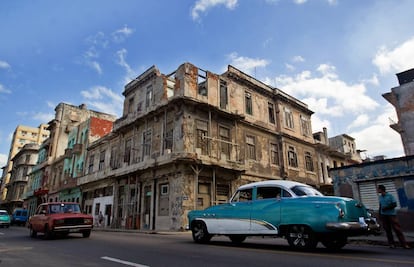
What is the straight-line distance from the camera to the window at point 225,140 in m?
20.4

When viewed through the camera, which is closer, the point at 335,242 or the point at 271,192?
the point at 335,242

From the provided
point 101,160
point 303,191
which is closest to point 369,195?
point 303,191

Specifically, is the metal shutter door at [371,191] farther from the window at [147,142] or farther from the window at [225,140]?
the window at [147,142]

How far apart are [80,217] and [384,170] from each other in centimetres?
1337

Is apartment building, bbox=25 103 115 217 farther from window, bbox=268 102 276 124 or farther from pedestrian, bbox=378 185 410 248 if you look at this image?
pedestrian, bbox=378 185 410 248

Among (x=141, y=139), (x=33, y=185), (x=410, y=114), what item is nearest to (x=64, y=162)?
(x=33, y=185)

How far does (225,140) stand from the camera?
822 inches

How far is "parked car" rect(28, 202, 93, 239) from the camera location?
37.4 feet

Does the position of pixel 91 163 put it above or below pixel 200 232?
above

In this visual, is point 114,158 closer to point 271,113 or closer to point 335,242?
point 271,113

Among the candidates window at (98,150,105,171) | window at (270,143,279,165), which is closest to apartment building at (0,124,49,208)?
window at (98,150,105,171)

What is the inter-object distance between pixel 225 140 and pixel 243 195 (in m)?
12.7

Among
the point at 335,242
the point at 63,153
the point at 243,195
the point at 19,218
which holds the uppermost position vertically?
the point at 63,153

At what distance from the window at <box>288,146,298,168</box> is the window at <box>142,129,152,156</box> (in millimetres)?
12947
